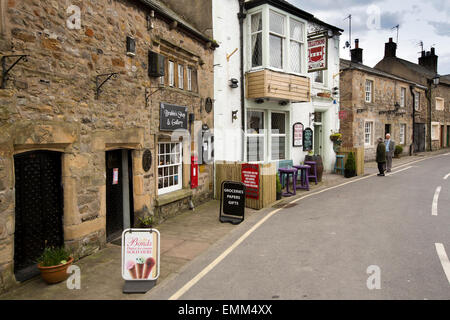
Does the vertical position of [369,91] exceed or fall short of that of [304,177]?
it exceeds it

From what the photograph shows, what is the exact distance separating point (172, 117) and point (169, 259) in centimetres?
439

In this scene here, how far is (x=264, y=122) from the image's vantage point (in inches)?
541

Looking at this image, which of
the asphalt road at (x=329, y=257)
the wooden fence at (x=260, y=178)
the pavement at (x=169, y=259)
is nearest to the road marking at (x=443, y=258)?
the asphalt road at (x=329, y=257)

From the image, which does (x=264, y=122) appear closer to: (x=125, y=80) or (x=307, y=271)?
(x=125, y=80)

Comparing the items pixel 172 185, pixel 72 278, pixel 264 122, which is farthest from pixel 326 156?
pixel 72 278

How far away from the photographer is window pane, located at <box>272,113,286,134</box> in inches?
565

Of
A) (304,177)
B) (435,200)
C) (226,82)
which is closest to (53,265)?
(226,82)

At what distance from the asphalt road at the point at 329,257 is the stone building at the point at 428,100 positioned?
23.9 meters

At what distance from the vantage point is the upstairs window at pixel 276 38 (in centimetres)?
1275

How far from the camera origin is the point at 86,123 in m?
6.34

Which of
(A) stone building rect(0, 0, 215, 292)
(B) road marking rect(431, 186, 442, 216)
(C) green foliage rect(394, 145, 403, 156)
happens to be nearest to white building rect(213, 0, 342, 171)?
(A) stone building rect(0, 0, 215, 292)

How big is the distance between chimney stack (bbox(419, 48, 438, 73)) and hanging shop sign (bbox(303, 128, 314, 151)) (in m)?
29.3

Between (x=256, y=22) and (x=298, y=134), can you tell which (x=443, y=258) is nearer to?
(x=298, y=134)
